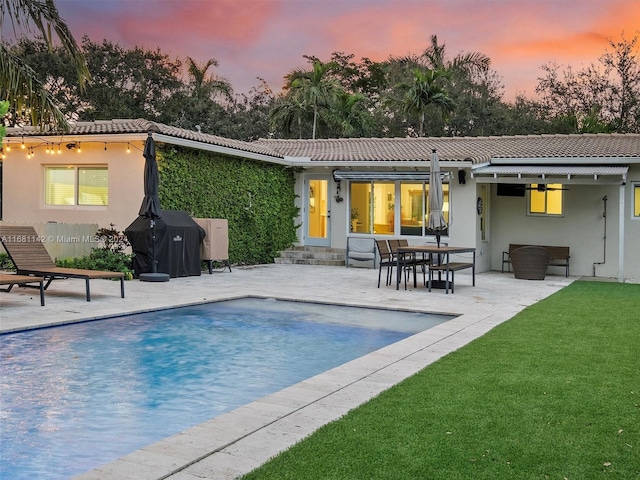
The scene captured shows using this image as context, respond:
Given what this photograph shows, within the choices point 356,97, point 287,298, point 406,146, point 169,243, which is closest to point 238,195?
point 169,243

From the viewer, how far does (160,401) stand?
6000mm

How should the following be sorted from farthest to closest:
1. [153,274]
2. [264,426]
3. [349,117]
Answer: [349,117] → [153,274] → [264,426]

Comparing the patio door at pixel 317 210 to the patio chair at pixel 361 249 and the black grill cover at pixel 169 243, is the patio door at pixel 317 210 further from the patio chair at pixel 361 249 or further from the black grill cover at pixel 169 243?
the black grill cover at pixel 169 243

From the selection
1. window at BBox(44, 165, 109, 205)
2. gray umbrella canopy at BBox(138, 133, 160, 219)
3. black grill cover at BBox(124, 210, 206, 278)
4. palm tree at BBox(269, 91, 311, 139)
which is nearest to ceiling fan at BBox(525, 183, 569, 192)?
black grill cover at BBox(124, 210, 206, 278)

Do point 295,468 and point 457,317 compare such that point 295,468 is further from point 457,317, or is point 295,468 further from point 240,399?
point 457,317

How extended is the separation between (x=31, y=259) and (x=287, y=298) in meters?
4.55

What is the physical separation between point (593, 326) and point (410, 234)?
36.0 feet

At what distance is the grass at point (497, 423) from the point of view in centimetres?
383

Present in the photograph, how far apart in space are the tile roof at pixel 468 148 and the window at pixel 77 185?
21.5 ft

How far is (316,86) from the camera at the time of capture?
1289 inches

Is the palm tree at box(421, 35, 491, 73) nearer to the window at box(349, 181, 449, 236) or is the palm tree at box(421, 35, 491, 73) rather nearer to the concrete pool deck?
the window at box(349, 181, 449, 236)

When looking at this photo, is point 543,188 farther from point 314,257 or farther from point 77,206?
point 77,206

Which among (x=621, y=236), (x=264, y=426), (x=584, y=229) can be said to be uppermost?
(x=584, y=229)

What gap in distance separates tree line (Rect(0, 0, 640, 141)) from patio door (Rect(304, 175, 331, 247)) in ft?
36.3
